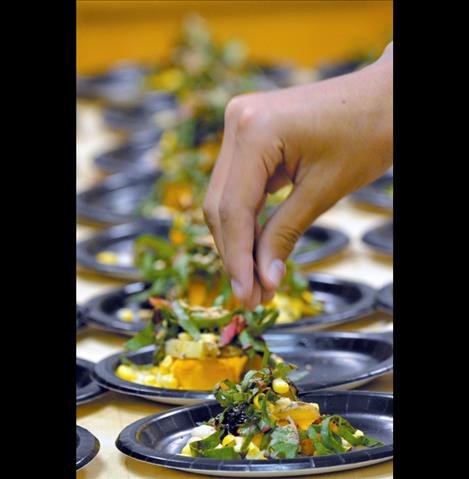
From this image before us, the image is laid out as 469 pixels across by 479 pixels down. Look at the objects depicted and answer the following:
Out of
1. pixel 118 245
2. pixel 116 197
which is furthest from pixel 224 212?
pixel 116 197

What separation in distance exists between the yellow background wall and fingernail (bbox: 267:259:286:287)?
5.94 m

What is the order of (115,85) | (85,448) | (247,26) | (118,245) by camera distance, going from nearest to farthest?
(85,448), (118,245), (115,85), (247,26)

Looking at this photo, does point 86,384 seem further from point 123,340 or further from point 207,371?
point 123,340

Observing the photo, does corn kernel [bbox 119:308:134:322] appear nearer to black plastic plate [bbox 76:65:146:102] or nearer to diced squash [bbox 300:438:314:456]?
diced squash [bbox 300:438:314:456]

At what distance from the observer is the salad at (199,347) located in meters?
2.23

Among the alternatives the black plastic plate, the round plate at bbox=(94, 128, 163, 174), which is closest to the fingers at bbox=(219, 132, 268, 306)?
the round plate at bbox=(94, 128, 163, 174)

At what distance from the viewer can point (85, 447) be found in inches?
71.8

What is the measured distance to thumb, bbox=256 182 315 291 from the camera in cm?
221

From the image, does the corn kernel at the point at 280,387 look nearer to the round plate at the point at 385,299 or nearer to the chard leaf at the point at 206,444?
the chard leaf at the point at 206,444

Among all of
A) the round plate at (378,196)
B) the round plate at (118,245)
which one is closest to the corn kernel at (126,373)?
the round plate at (118,245)

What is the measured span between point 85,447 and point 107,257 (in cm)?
170
